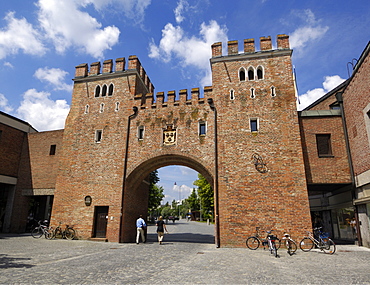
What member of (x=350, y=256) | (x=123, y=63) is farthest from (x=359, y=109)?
(x=123, y=63)

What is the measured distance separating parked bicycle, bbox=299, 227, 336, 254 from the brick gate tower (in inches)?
21.2

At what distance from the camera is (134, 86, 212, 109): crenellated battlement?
55.5 feet

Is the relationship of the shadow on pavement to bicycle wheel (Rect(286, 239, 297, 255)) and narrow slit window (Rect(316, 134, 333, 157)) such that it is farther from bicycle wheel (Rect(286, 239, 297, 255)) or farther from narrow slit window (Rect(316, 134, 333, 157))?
narrow slit window (Rect(316, 134, 333, 157))

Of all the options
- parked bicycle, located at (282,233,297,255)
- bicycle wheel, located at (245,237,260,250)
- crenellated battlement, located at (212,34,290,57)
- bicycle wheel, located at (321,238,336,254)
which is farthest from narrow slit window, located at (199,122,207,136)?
bicycle wheel, located at (321,238,336,254)

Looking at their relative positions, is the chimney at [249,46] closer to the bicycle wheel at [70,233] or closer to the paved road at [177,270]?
the paved road at [177,270]

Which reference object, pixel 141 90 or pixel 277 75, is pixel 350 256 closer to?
pixel 277 75

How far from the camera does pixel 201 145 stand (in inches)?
629

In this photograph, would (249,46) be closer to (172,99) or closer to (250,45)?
(250,45)

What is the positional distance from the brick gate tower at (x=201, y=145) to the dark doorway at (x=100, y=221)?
2.5 inches

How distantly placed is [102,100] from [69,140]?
12.4 ft

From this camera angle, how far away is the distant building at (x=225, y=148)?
14141 millimetres

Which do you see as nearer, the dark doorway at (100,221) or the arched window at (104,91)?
the dark doorway at (100,221)

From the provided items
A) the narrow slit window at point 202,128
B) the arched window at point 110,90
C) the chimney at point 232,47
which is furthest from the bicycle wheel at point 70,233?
the chimney at point 232,47

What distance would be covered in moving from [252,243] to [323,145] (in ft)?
23.6
